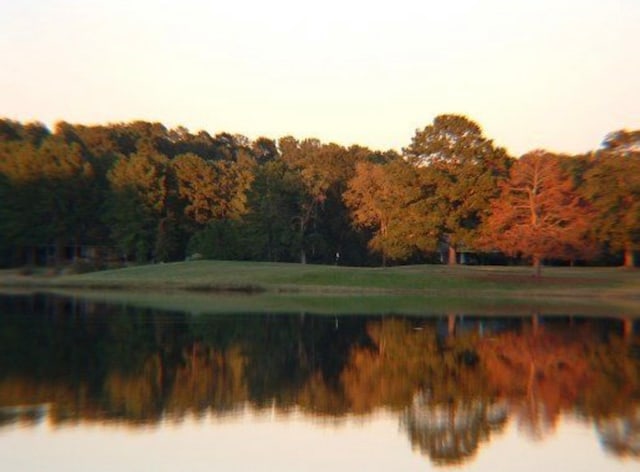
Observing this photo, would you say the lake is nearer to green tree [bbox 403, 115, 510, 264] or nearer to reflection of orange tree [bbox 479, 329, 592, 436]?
reflection of orange tree [bbox 479, 329, 592, 436]

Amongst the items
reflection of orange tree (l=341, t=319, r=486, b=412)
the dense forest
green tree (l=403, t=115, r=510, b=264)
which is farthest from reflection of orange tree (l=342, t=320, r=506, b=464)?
green tree (l=403, t=115, r=510, b=264)

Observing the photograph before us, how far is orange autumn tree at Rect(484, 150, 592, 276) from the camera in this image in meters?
61.3

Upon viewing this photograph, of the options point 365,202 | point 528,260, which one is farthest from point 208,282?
point 528,260

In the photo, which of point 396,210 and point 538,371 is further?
point 396,210

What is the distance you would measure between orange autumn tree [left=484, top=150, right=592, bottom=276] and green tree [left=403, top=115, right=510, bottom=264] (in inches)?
209

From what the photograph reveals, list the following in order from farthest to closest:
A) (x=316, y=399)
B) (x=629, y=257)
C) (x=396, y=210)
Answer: (x=396, y=210) → (x=629, y=257) → (x=316, y=399)

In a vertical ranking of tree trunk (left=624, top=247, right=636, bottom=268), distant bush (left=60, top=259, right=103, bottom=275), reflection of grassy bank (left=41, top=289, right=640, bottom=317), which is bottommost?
reflection of grassy bank (left=41, top=289, right=640, bottom=317)

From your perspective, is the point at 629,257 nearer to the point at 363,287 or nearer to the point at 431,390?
the point at 363,287

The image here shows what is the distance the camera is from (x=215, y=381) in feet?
68.8

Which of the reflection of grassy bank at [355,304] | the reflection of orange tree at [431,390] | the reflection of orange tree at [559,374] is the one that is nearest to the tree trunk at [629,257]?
the reflection of grassy bank at [355,304]

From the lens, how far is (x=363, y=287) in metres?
58.9

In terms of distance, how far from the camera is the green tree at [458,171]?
72562 mm

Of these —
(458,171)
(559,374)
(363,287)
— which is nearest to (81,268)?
(363,287)

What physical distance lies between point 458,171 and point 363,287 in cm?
1941
